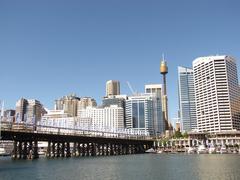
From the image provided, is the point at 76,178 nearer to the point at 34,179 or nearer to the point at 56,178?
the point at 56,178

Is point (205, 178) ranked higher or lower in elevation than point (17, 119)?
lower

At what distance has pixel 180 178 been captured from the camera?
67.1 m

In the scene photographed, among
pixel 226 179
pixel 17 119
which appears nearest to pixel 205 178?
pixel 226 179

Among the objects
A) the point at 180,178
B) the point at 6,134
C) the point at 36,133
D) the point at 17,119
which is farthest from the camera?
the point at 17,119

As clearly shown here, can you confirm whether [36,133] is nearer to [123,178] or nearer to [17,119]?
[17,119]

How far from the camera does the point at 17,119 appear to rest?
184 meters

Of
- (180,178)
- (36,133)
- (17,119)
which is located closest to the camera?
(180,178)

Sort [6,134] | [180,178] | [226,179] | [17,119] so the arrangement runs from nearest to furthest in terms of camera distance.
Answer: [226,179] < [180,178] < [6,134] < [17,119]

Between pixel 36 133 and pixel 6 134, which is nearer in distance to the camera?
pixel 6 134

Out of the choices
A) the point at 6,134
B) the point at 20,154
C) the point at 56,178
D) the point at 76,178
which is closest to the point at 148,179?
the point at 76,178

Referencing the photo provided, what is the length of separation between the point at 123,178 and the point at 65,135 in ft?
400

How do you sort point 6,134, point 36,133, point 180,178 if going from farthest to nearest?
point 36,133, point 6,134, point 180,178

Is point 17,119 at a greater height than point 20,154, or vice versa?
point 17,119

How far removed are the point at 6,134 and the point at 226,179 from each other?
396 ft
